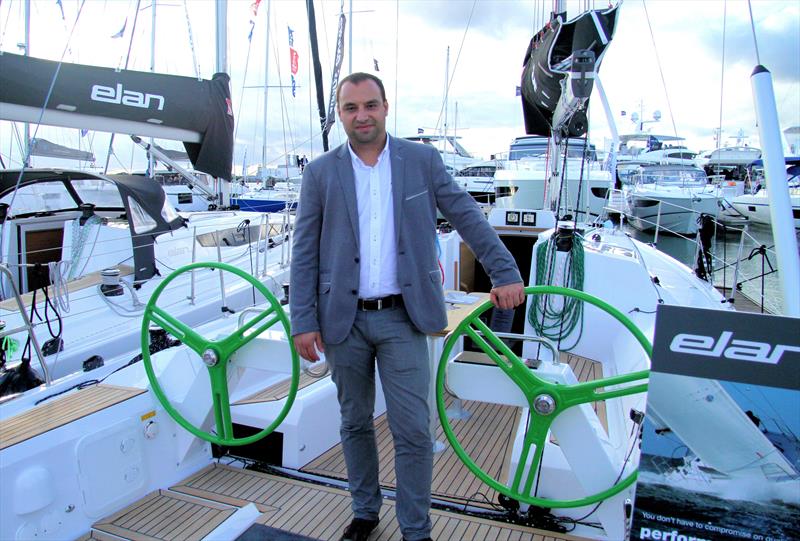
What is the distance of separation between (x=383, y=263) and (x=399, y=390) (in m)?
0.44

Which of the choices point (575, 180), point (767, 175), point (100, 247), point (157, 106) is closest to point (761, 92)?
point (767, 175)

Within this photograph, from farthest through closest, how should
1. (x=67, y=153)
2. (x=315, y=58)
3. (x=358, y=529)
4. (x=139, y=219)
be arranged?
(x=67, y=153)
(x=315, y=58)
(x=139, y=219)
(x=358, y=529)

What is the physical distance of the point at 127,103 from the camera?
3.69 meters

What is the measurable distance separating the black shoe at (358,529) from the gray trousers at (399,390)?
208 millimetres

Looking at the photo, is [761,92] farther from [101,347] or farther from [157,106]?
[101,347]

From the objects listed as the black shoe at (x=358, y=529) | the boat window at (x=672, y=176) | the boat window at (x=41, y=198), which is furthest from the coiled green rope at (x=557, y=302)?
the boat window at (x=672, y=176)

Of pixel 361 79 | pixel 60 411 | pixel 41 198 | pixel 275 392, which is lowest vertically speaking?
pixel 275 392

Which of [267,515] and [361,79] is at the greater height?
A: [361,79]

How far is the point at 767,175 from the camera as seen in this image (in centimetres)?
192

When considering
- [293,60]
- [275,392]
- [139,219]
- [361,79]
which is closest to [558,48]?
[361,79]

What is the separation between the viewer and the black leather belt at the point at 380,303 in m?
1.86

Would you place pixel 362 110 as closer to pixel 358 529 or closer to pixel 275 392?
pixel 358 529

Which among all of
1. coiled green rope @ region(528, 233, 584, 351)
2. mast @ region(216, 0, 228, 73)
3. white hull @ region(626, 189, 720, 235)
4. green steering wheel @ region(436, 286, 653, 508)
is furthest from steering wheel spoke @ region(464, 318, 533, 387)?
white hull @ region(626, 189, 720, 235)

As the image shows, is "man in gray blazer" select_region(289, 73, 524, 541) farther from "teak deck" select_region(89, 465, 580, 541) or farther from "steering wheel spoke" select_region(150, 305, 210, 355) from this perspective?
"steering wheel spoke" select_region(150, 305, 210, 355)
